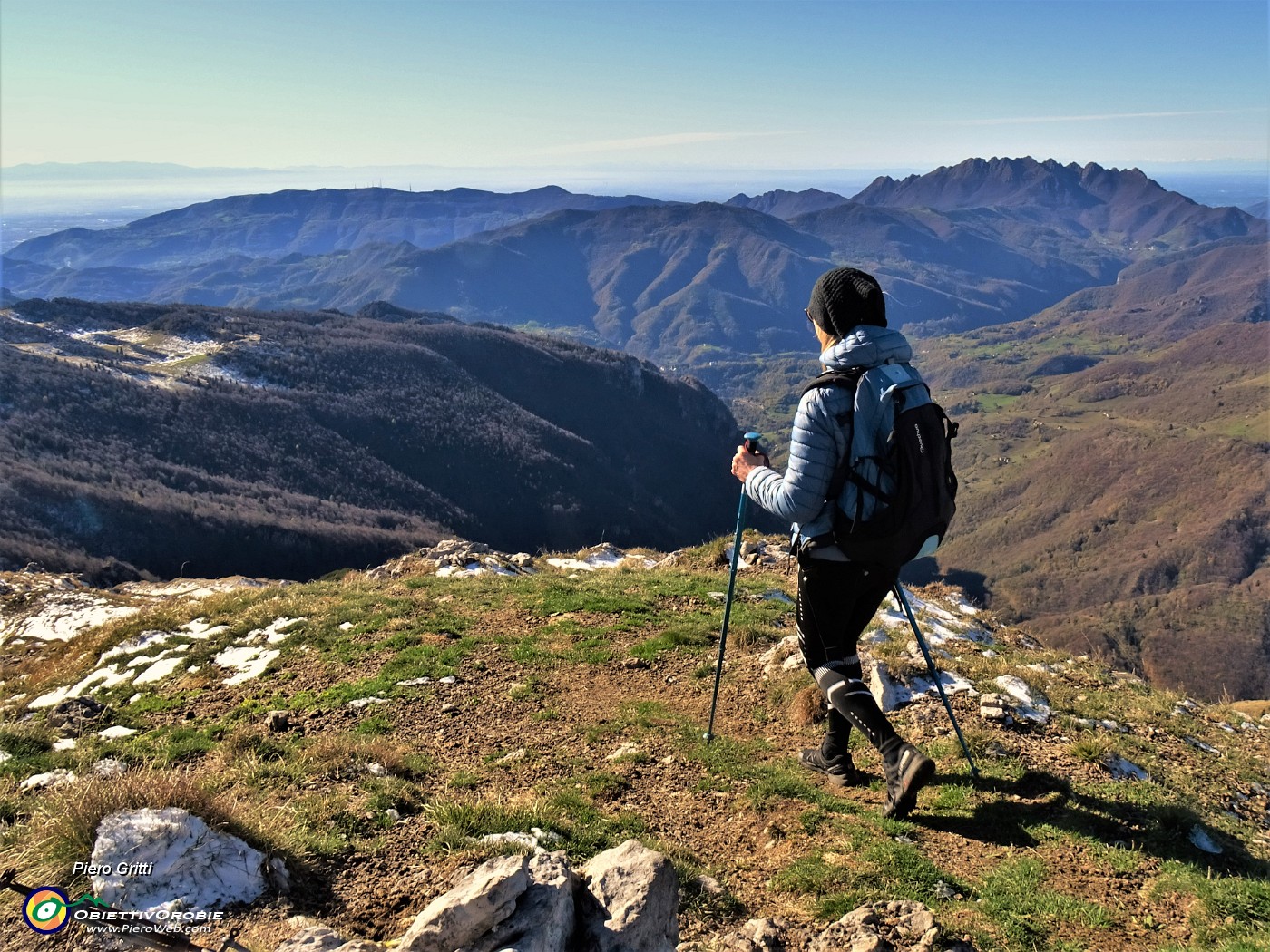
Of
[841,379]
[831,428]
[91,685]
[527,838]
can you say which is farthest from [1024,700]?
[91,685]

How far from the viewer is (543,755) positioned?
327 inches

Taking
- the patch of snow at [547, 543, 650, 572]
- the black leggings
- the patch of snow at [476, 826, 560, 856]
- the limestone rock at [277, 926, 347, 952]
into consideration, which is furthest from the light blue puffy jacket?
the patch of snow at [547, 543, 650, 572]

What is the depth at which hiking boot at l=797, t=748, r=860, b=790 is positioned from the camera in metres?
7.32

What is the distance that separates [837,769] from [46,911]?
6.60m

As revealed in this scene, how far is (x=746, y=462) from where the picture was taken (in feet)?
21.9

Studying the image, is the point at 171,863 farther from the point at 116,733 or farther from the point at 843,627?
the point at 116,733

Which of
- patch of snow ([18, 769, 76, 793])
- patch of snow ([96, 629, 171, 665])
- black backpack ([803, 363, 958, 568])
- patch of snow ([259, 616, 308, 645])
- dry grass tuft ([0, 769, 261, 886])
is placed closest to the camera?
dry grass tuft ([0, 769, 261, 886])

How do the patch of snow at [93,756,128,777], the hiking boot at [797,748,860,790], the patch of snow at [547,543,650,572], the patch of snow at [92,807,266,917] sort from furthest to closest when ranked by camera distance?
1. the patch of snow at [547,543,650,572]
2. the patch of snow at [93,756,128,777]
3. the hiking boot at [797,748,860,790]
4. the patch of snow at [92,807,266,917]

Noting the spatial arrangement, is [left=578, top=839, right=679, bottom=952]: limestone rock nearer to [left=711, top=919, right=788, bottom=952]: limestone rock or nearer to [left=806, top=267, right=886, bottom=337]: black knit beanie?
[left=711, top=919, right=788, bottom=952]: limestone rock

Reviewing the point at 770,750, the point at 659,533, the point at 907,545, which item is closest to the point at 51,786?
the point at 770,750

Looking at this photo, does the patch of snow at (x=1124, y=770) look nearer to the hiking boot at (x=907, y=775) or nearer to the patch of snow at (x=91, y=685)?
the hiking boot at (x=907, y=775)

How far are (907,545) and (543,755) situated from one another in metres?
5.20

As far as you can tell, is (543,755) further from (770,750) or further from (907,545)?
(907,545)

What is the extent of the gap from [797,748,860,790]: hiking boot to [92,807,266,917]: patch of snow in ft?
17.8
